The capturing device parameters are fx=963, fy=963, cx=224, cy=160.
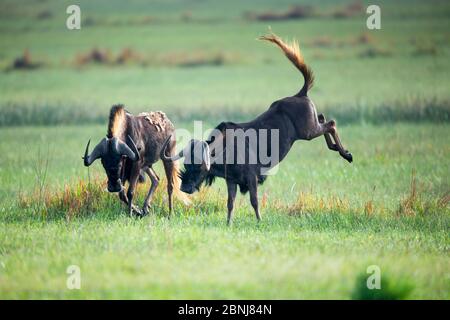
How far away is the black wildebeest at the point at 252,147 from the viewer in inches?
558

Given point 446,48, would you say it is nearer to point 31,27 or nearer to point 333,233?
point 31,27

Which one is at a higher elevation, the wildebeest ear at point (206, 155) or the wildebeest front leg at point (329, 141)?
the wildebeest front leg at point (329, 141)

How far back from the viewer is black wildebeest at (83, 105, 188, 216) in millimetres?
14367

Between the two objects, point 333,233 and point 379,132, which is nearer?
point 333,233

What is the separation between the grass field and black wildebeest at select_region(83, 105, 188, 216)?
0.42 meters

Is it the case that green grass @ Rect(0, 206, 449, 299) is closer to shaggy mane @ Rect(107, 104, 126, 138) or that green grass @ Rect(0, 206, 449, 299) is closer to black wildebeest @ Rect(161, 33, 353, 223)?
black wildebeest @ Rect(161, 33, 353, 223)

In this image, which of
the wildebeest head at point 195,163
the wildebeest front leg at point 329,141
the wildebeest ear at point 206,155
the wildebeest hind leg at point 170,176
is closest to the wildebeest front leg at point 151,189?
the wildebeest hind leg at point 170,176

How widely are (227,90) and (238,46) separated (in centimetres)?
1508

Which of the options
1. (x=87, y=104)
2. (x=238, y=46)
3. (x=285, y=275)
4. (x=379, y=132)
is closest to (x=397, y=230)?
(x=285, y=275)

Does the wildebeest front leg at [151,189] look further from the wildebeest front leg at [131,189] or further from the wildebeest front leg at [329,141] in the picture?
the wildebeest front leg at [329,141]

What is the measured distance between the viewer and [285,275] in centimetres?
1173

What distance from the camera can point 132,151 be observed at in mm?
14633
